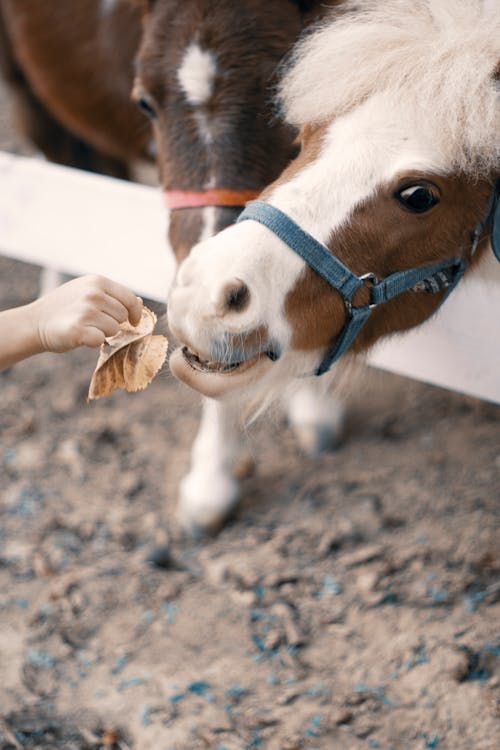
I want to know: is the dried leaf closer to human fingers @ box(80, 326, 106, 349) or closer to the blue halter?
human fingers @ box(80, 326, 106, 349)

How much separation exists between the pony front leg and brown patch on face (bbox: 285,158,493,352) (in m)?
0.94

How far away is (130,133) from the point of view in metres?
3.09

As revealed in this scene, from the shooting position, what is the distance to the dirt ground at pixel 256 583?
70.9 inches

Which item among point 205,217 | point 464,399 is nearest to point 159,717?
point 205,217

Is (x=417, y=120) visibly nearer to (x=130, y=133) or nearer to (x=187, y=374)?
(x=187, y=374)

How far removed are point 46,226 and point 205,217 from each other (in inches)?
26.3

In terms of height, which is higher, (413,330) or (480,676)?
(413,330)

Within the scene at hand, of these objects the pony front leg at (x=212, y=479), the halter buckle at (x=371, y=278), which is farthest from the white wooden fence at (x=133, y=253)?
the pony front leg at (x=212, y=479)

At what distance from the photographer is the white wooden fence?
5.82ft

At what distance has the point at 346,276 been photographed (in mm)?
1460

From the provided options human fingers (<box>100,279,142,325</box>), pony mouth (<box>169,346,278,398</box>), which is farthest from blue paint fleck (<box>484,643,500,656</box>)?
human fingers (<box>100,279,142,325</box>)

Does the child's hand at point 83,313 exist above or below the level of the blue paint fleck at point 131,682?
above

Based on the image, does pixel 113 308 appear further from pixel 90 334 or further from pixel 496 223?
pixel 496 223

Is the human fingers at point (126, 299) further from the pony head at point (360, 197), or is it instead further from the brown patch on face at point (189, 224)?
the brown patch on face at point (189, 224)
